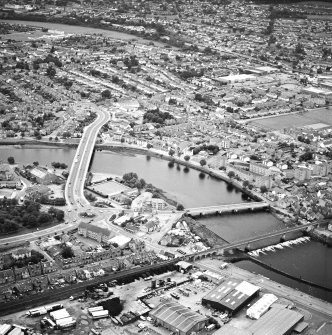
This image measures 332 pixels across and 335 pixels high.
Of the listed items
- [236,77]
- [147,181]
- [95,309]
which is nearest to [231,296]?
[95,309]

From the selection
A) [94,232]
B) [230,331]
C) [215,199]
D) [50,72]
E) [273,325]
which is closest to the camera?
[230,331]

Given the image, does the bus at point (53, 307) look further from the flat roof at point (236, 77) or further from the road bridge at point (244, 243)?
the flat roof at point (236, 77)

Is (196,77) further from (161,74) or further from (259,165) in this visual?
(259,165)

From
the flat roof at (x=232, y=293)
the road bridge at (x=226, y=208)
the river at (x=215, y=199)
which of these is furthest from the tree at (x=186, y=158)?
the flat roof at (x=232, y=293)

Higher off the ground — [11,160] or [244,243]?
[244,243]

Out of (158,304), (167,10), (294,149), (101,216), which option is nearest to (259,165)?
(294,149)

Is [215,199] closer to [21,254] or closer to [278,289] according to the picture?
[278,289]
